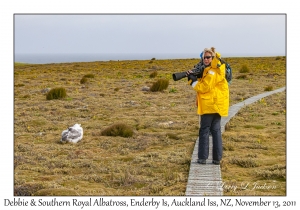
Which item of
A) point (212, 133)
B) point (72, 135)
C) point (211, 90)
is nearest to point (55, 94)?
point (72, 135)

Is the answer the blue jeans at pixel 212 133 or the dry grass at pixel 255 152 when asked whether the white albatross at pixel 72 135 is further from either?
the blue jeans at pixel 212 133

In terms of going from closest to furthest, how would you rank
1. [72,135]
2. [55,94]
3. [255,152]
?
[255,152] → [72,135] → [55,94]

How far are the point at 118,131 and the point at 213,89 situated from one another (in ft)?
14.4

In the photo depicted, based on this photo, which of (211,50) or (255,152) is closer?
(211,50)

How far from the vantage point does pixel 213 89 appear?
6633 millimetres

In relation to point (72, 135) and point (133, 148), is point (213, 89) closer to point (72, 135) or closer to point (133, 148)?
point (133, 148)

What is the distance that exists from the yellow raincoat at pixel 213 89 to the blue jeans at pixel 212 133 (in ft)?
0.61

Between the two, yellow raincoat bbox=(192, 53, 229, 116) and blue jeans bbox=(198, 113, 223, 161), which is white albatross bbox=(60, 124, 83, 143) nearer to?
blue jeans bbox=(198, 113, 223, 161)

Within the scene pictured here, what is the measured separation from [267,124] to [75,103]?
312 inches

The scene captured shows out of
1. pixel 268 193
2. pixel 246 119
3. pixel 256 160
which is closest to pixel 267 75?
pixel 246 119

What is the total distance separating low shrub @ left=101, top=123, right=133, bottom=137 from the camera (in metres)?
10.4

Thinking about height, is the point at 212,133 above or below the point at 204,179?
above

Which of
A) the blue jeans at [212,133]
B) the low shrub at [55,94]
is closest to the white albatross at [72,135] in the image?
the blue jeans at [212,133]

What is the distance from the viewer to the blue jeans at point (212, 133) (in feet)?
22.7
